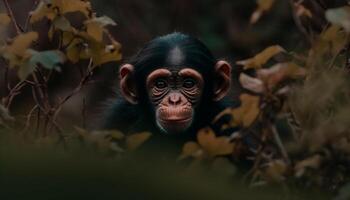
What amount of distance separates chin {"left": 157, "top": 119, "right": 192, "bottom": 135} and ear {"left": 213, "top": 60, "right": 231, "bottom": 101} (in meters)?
0.52

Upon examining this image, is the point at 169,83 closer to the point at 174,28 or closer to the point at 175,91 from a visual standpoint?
the point at 175,91

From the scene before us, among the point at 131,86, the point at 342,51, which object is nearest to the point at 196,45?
the point at 131,86

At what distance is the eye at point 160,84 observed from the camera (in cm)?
643

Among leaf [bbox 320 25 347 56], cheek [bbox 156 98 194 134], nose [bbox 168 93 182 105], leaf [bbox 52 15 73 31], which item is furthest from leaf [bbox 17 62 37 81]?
nose [bbox 168 93 182 105]

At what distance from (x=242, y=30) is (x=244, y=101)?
28.7 feet

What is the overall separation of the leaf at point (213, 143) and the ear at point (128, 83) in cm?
234

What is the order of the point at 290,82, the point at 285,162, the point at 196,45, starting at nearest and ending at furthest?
1. the point at 285,162
2. the point at 290,82
3. the point at 196,45

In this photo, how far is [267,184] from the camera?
14.1 feet

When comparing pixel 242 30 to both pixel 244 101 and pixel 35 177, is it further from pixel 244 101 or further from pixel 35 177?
pixel 35 177

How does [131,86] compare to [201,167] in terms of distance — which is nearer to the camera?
[201,167]

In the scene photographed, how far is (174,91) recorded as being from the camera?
6324 mm

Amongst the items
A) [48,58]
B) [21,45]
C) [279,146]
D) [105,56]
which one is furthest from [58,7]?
[279,146]

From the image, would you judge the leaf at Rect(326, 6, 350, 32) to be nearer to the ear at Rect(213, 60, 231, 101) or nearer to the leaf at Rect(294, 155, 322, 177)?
the leaf at Rect(294, 155, 322, 177)

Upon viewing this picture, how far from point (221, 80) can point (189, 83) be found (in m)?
0.26
